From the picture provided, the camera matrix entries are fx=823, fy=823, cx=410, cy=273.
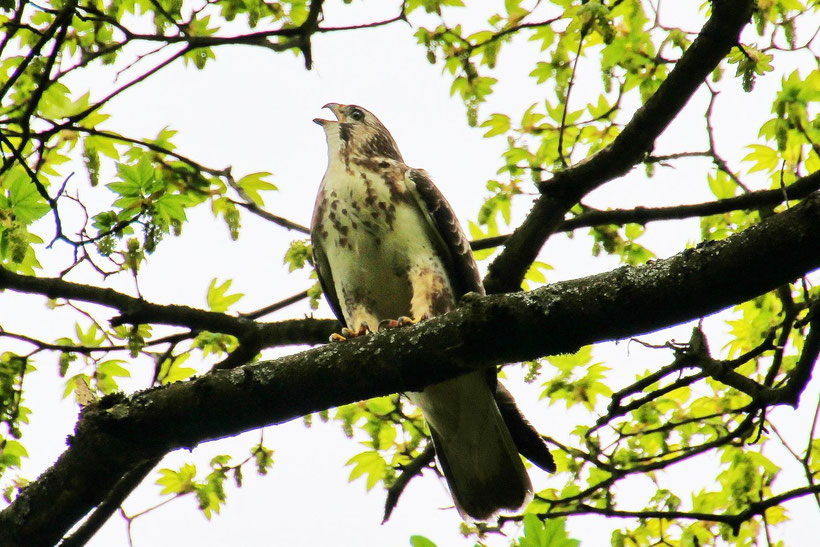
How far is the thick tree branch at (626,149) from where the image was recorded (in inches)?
149

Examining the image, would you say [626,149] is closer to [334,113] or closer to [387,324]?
[387,324]

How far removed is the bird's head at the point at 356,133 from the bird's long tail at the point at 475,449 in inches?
71.3

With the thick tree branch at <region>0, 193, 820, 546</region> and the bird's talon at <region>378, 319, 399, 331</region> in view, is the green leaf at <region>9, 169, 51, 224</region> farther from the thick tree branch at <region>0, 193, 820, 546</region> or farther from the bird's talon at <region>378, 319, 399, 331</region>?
the bird's talon at <region>378, 319, 399, 331</region>

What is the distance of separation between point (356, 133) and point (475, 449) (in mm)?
2375

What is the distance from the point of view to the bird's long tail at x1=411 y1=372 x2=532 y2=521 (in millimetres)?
4715

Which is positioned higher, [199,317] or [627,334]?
[199,317]

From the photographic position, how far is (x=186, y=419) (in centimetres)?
302

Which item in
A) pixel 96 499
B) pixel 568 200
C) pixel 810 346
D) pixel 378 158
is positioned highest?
pixel 378 158

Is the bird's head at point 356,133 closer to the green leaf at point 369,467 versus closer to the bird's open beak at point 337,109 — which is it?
the bird's open beak at point 337,109

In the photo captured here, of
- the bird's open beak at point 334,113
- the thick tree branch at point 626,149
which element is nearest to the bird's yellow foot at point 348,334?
the thick tree branch at point 626,149

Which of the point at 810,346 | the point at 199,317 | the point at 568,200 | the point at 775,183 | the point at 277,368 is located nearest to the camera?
the point at 277,368

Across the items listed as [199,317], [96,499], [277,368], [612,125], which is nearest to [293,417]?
[277,368]

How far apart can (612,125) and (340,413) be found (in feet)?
8.87

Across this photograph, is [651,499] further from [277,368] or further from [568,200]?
[277,368]
